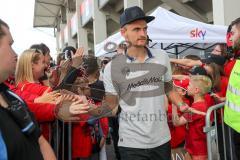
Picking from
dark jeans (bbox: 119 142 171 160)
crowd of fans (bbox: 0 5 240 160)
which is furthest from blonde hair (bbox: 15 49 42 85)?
dark jeans (bbox: 119 142 171 160)

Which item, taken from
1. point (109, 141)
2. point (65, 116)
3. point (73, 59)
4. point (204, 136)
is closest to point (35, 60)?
point (73, 59)

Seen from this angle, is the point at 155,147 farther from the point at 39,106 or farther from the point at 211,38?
the point at 211,38

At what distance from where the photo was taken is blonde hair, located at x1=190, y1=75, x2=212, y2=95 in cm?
394

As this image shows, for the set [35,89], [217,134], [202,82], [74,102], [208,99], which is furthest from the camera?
[208,99]

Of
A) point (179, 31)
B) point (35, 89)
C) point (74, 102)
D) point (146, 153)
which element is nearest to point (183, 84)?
point (146, 153)

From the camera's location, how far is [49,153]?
6.74ft

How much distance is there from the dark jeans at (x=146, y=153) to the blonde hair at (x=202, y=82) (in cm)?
120

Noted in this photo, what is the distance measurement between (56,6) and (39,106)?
1658 inches

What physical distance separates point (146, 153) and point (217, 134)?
1289 mm

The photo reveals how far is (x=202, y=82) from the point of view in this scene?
3957 millimetres

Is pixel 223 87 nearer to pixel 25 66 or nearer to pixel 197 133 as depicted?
pixel 197 133

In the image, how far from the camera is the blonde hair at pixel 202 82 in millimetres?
3943

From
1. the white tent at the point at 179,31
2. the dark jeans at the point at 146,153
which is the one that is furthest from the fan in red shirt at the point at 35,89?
the white tent at the point at 179,31

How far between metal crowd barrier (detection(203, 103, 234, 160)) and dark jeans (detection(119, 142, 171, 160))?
0.72 meters
